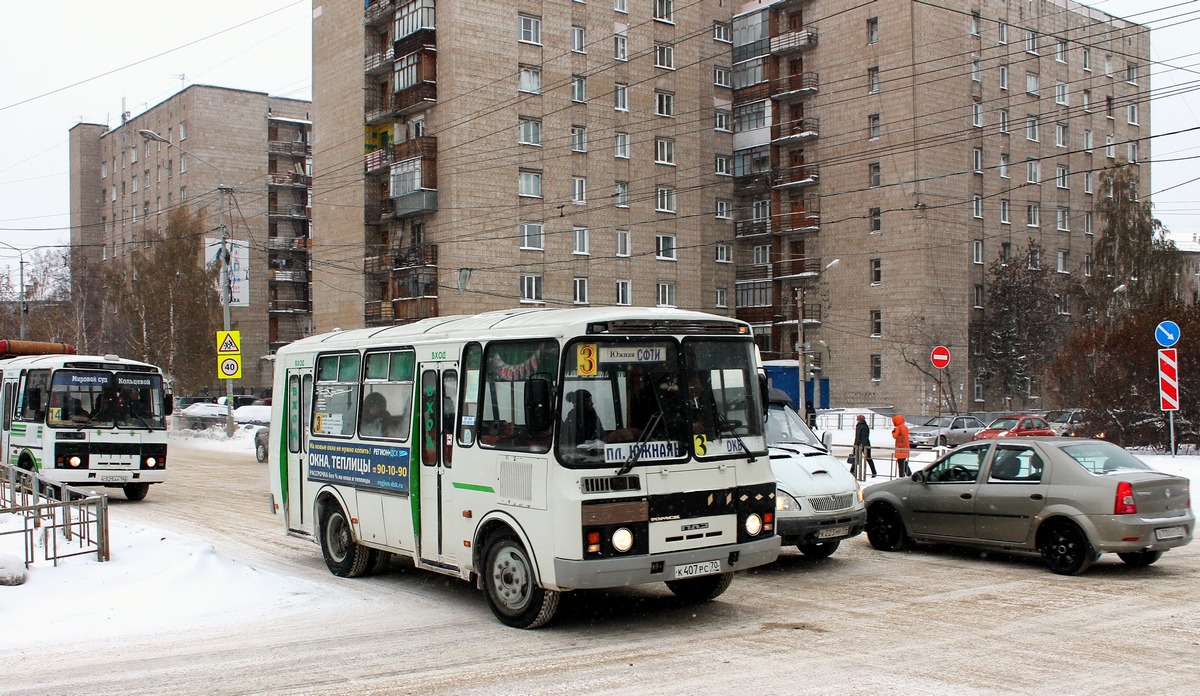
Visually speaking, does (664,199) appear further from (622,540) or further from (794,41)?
(622,540)

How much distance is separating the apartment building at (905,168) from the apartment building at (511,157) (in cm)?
320

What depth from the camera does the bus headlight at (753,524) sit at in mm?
9617

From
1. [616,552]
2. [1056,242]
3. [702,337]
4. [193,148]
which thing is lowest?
[616,552]

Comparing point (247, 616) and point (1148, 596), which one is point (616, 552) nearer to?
point (247, 616)

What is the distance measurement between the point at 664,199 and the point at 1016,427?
2164cm

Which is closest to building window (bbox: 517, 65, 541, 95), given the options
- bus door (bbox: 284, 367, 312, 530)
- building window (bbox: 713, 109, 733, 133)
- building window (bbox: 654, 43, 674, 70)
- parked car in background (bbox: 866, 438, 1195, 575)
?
building window (bbox: 654, 43, 674, 70)

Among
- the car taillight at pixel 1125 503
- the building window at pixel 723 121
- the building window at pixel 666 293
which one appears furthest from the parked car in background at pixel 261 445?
the building window at pixel 723 121

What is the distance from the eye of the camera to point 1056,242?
2421 inches

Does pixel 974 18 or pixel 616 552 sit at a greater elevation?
pixel 974 18

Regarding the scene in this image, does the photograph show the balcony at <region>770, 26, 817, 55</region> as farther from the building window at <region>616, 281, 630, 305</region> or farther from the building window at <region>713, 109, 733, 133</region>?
the building window at <region>616, 281, 630, 305</region>

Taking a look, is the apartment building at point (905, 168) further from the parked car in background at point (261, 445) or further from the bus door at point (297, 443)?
the bus door at point (297, 443)

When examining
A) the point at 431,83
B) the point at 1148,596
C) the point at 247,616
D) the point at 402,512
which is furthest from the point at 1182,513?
the point at 431,83

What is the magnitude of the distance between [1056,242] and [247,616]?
195 feet

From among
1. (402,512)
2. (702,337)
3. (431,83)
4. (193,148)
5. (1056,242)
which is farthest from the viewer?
(193,148)
